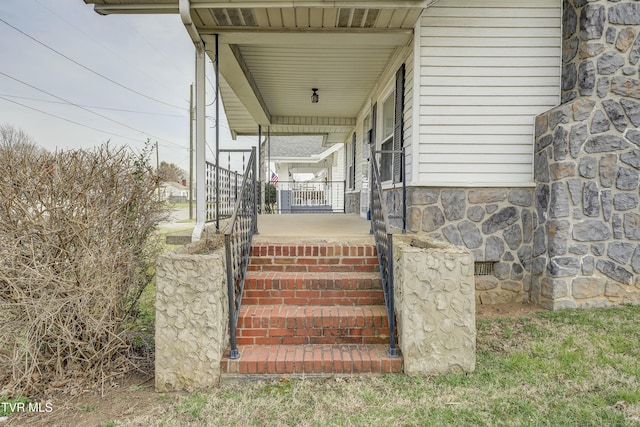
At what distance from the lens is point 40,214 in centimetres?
264

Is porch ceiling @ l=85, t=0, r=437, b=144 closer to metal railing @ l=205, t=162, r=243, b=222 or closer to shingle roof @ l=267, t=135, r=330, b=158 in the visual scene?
metal railing @ l=205, t=162, r=243, b=222

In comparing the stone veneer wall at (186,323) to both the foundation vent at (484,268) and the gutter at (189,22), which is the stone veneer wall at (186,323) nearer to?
the gutter at (189,22)

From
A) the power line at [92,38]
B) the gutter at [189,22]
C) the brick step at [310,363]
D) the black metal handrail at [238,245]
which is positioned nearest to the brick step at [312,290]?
the black metal handrail at [238,245]

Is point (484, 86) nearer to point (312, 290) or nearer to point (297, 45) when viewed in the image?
point (297, 45)

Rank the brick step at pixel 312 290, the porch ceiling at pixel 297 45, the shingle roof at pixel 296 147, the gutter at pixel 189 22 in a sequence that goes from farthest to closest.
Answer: the shingle roof at pixel 296 147
the porch ceiling at pixel 297 45
the gutter at pixel 189 22
the brick step at pixel 312 290

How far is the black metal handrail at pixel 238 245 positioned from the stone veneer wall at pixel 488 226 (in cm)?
183

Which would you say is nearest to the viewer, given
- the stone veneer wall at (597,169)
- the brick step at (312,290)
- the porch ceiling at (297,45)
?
the brick step at (312,290)

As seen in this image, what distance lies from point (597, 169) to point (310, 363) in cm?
385

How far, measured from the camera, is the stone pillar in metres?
2.69

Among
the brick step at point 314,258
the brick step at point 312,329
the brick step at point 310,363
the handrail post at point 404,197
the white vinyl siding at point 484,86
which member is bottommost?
the brick step at point 310,363

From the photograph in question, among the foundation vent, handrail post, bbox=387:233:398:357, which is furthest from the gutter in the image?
the foundation vent

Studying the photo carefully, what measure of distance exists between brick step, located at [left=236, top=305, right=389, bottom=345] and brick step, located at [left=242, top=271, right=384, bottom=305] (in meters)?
0.29

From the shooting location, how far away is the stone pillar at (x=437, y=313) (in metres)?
2.69

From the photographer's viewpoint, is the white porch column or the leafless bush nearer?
the leafless bush
